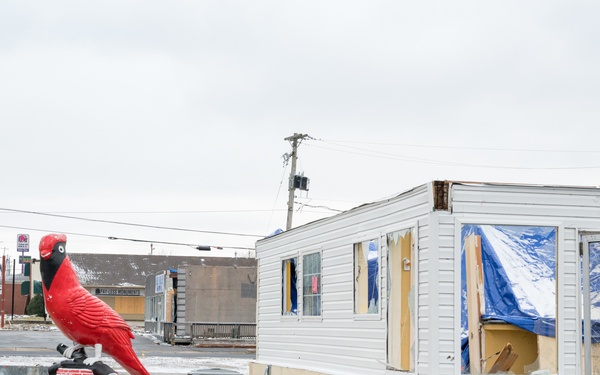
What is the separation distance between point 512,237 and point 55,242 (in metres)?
5.31

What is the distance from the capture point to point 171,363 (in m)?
27.4

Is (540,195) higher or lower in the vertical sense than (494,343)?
higher

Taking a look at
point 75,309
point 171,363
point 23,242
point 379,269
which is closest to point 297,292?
point 379,269

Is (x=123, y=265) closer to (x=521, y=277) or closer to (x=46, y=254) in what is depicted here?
(x=46, y=254)

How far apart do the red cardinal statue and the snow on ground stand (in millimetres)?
12848

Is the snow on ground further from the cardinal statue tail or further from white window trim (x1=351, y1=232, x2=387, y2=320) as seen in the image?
the cardinal statue tail

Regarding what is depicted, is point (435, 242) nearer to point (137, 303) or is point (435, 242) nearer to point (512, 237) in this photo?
point (512, 237)

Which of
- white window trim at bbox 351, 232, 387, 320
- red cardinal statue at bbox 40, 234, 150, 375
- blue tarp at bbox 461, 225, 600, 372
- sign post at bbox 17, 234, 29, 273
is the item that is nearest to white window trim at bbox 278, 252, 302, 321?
white window trim at bbox 351, 232, 387, 320

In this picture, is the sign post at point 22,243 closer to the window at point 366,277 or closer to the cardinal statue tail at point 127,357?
the window at point 366,277

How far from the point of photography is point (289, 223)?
1401 inches

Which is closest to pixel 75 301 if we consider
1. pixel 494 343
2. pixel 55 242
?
pixel 55 242

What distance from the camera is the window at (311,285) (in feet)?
48.5

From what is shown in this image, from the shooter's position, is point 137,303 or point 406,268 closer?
point 406,268

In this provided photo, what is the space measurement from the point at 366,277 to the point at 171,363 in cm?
1592
